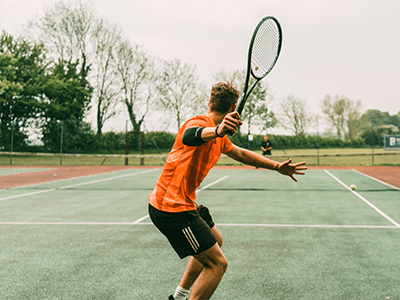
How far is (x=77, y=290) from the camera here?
3.44 meters

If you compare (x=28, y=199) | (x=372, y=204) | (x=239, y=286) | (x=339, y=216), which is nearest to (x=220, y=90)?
(x=239, y=286)

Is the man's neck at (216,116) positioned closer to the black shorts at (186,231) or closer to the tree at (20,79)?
the black shorts at (186,231)

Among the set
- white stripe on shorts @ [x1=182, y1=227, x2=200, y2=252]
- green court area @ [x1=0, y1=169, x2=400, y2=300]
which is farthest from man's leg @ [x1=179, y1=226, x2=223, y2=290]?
green court area @ [x1=0, y1=169, x2=400, y2=300]

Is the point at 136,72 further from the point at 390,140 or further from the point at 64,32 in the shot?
the point at 390,140

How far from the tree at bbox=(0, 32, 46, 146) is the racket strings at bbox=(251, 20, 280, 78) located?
27.5 m

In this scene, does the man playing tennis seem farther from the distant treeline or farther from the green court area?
the distant treeline

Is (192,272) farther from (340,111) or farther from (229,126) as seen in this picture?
(340,111)

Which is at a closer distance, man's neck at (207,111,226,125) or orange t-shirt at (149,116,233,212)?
orange t-shirt at (149,116,233,212)

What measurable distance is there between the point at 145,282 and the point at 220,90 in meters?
2.15

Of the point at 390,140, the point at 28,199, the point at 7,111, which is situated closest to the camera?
the point at 28,199

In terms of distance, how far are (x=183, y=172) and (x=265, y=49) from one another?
1441 mm

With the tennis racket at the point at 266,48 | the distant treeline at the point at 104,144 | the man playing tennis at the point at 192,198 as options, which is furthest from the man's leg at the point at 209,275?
the distant treeline at the point at 104,144

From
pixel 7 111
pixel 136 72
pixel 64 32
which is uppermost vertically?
pixel 64 32

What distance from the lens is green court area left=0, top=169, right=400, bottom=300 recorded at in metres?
3.46
